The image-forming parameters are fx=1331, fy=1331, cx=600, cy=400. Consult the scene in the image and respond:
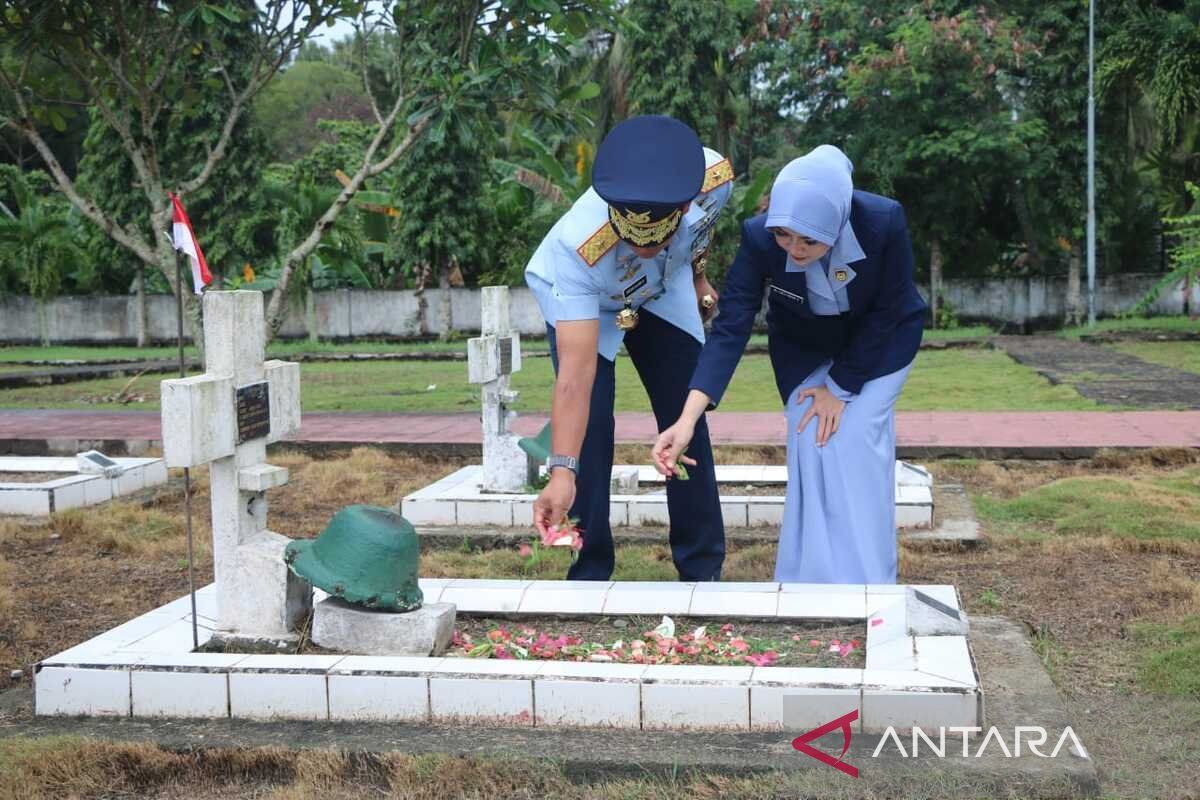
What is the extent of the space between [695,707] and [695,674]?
102 millimetres

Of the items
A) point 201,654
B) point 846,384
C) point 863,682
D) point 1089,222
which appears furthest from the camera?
point 1089,222

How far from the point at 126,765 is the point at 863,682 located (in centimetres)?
182

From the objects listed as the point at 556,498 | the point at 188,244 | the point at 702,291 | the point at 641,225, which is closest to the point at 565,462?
the point at 556,498

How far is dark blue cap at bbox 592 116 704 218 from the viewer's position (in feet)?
12.5

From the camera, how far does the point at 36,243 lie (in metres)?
25.5

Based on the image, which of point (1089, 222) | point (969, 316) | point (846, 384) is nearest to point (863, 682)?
point (846, 384)

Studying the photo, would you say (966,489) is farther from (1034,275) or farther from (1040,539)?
(1034,275)

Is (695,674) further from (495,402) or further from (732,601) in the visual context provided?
(495,402)

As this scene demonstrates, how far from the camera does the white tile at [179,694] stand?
138 inches

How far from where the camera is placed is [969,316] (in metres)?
25.9

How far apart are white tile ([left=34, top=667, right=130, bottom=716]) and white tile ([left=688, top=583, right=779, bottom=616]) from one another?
1644 mm

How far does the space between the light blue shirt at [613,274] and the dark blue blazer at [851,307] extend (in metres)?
0.20

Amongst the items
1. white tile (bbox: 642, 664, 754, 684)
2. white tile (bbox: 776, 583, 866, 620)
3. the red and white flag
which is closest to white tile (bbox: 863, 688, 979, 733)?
white tile (bbox: 642, 664, 754, 684)

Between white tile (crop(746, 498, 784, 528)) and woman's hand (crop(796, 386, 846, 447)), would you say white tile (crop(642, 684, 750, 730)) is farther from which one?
white tile (crop(746, 498, 784, 528))
